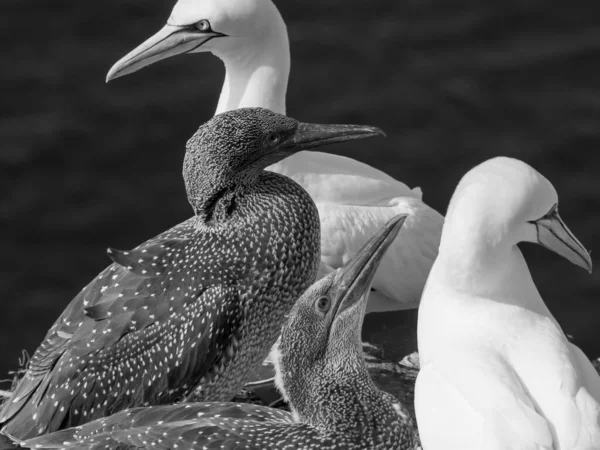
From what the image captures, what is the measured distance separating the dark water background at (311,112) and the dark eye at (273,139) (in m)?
2.22

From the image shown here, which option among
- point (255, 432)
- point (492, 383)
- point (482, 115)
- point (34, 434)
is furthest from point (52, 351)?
point (482, 115)

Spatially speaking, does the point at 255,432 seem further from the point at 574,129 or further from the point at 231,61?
the point at 574,129

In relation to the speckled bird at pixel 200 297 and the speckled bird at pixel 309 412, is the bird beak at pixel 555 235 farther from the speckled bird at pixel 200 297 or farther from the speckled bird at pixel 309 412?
the speckled bird at pixel 309 412

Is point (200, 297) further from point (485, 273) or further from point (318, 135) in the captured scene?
point (485, 273)

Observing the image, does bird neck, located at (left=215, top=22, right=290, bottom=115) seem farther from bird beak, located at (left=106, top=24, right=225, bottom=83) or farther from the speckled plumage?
the speckled plumage

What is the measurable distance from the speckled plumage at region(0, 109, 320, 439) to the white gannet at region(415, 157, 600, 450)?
0.79 m

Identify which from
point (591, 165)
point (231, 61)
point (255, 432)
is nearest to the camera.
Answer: point (255, 432)

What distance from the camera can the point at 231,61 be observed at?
763 cm

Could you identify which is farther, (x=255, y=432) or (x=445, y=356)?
(x=445, y=356)

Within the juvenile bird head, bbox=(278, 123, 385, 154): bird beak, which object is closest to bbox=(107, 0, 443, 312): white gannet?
bbox=(278, 123, 385, 154): bird beak

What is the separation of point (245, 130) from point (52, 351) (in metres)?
1.48

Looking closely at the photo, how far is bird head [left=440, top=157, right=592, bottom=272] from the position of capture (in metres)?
6.12

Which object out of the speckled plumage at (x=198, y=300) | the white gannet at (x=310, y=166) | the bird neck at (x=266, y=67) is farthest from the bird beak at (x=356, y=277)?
the bird neck at (x=266, y=67)

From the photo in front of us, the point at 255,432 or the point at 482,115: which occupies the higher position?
the point at 482,115
